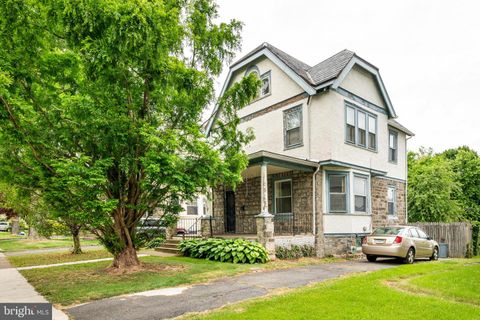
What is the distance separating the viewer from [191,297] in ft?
22.6

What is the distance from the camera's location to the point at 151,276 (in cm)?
A: 911

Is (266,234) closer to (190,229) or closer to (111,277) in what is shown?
(111,277)

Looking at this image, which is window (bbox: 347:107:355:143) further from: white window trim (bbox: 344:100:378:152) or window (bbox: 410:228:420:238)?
window (bbox: 410:228:420:238)

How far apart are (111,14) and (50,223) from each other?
44.1 feet

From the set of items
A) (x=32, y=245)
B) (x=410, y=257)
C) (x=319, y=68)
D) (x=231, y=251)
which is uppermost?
(x=319, y=68)

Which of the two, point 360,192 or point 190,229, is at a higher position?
point 360,192

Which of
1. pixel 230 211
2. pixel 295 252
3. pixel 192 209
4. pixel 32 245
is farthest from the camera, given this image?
pixel 192 209

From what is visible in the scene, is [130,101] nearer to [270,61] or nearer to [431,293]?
[431,293]

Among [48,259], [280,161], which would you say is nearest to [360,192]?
[280,161]

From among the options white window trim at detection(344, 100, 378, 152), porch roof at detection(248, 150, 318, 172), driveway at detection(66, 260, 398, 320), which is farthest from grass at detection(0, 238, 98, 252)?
white window trim at detection(344, 100, 378, 152)

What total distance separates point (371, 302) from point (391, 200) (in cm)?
1381

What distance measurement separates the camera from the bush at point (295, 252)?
42.3 ft

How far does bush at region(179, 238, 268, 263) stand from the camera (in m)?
11.6

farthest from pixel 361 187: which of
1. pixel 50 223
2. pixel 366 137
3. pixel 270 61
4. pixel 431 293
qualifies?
pixel 50 223
